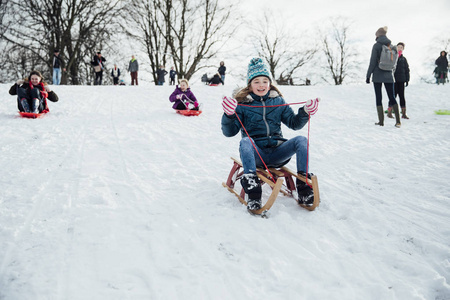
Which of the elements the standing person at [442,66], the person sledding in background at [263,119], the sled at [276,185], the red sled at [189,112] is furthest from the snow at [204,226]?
the standing person at [442,66]

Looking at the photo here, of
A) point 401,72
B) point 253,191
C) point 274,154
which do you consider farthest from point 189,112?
point 253,191

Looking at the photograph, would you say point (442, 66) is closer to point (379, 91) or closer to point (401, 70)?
point (401, 70)

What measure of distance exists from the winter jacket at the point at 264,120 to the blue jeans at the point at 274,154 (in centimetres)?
10

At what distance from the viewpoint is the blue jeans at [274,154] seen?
2.59m

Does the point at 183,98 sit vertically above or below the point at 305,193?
above

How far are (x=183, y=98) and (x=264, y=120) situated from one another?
5170 millimetres

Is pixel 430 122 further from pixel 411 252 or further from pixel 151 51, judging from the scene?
pixel 151 51

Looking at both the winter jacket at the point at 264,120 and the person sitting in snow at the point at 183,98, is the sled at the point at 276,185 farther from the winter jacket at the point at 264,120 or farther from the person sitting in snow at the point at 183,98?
the person sitting in snow at the point at 183,98

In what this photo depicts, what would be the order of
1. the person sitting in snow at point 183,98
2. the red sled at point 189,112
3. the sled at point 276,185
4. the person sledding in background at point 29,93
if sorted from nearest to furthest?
the sled at point 276,185
the person sledding in background at point 29,93
the red sled at point 189,112
the person sitting in snow at point 183,98

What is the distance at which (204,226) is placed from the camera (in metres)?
2.31

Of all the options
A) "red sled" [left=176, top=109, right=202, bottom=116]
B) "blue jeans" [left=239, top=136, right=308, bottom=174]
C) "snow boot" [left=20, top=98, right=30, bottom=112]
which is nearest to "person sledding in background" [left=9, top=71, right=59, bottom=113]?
"snow boot" [left=20, top=98, right=30, bottom=112]

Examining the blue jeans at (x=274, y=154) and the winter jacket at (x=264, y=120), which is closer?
the blue jeans at (x=274, y=154)

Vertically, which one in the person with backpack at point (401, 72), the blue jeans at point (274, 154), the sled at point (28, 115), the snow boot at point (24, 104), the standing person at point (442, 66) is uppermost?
the standing person at point (442, 66)

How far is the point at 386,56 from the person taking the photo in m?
5.87
